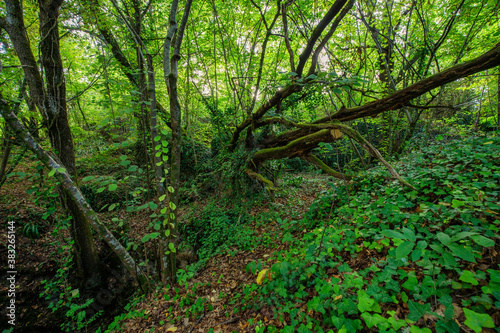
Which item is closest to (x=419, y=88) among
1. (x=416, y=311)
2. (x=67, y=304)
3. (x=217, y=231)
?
A: (x=416, y=311)

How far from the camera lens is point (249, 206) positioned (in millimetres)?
5023

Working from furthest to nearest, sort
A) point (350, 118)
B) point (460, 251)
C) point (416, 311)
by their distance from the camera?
1. point (350, 118)
2. point (416, 311)
3. point (460, 251)

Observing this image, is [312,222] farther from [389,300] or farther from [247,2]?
[247,2]

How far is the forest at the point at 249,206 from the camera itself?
1.57 m

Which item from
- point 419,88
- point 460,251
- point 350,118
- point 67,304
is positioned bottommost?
point 67,304

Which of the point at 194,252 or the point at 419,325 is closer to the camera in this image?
the point at 419,325

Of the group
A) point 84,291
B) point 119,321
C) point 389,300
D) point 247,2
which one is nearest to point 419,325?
point 389,300

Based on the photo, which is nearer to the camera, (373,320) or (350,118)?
(373,320)

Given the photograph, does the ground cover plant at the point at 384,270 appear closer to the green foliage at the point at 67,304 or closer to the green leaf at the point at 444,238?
the green leaf at the point at 444,238

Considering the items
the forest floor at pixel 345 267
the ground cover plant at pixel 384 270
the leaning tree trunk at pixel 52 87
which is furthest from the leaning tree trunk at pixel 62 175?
the ground cover plant at pixel 384 270

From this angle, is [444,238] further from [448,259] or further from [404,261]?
[404,261]

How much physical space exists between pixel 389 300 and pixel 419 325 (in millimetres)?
192

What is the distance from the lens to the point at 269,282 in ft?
7.70

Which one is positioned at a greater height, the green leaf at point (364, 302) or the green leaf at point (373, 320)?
the green leaf at point (364, 302)
